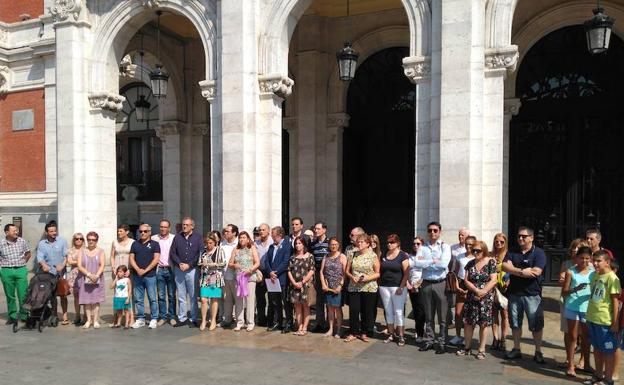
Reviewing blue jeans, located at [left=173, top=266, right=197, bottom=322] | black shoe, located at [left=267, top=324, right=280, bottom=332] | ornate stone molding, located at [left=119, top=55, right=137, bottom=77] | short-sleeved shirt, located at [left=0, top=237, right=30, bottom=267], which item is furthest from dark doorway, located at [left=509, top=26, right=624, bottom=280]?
ornate stone molding, located at [left=119, top=55, right=137, bottom=77]

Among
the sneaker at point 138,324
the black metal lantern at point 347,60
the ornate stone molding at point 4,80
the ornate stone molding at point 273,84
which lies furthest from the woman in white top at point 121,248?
the ornate stone molding at point 4,80

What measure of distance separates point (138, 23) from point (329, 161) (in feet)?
18.9

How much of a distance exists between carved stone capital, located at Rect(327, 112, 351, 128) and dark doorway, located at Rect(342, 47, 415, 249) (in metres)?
0.58

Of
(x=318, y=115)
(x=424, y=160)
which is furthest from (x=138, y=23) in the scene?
(x=424, y=160)

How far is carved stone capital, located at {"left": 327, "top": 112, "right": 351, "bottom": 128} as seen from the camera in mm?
13805

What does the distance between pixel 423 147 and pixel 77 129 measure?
7934 mm

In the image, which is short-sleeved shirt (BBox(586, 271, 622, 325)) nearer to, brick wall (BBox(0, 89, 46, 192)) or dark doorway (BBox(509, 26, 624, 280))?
dark doorway (BBox(509, 26, 624, 280))

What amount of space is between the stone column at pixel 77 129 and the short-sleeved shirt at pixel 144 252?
4.29m

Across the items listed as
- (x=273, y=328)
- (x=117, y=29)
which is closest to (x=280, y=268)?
(x=273, y=328)

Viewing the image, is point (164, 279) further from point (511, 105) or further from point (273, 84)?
point (511, 105)

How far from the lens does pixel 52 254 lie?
345 inches

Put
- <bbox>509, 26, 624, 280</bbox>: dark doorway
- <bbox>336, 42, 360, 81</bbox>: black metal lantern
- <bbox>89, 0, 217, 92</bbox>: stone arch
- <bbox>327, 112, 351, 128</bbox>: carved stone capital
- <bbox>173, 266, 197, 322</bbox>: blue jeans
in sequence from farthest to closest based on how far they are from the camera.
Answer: <bbox>327, 112, 351, 128</bbox>: carved stone capital < <bbox>509, 26, 624, 280</bbox>: dark doorway < <bbox>89, 0, 217, 92</bbox>: stone arch < <bbox>336, 42, 360, 81</bbox>: black metal lantern < <bbox>173, 266, 197, 322</bbox>: blue jeans

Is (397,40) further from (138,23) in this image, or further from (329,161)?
(138,23)

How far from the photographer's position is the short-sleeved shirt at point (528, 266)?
6.51m
